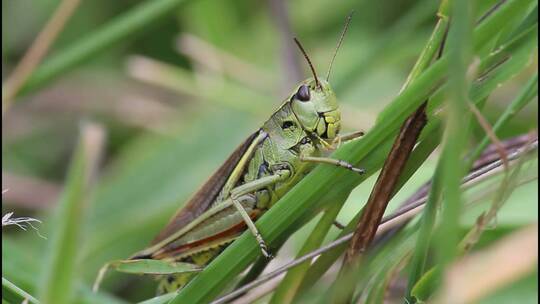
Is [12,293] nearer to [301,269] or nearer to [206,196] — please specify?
[301,269]

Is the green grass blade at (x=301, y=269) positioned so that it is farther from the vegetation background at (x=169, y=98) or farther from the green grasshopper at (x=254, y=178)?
the vegetation background at (x=169, y=98)

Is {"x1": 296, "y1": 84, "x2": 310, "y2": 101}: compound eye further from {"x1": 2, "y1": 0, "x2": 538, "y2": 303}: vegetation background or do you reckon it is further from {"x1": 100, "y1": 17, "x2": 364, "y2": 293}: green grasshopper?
{"x1": 2, "y1": 0, "x2": 538, "y2": 303}: vegetation background

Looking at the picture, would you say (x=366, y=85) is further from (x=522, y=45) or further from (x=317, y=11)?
(x=522, y=45)

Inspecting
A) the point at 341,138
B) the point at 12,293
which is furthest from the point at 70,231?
the point at 341,138

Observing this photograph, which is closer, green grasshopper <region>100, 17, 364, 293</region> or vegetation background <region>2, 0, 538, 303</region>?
green grasshopper <region>100, 17, 364, 293</region>

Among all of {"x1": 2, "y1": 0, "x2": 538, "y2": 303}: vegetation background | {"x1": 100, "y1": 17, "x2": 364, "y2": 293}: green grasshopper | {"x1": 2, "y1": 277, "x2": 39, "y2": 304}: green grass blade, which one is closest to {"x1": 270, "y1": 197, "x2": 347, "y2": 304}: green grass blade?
{"x1": 100, "y1": 17, "x2": 364, "y2": 293}: green grasshopper

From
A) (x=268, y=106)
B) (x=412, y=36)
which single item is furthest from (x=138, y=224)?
(x=412, y=36)
